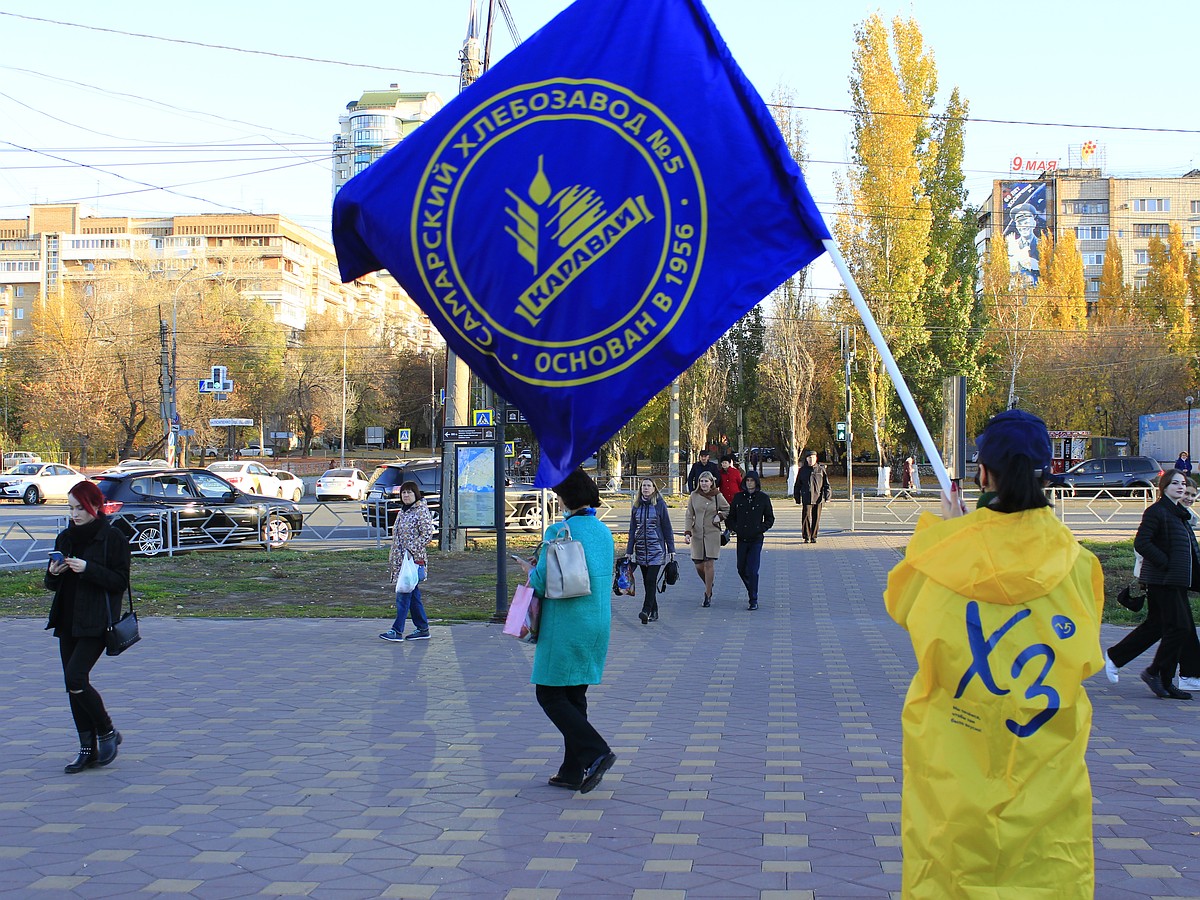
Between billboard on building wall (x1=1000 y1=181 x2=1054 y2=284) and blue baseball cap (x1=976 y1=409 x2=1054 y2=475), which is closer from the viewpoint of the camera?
blue baseball cap (x1=976 y1=409 x2=1054 y2=475)

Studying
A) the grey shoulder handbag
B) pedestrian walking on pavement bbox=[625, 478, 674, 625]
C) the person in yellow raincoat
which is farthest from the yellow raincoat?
pedestrian walking on pavement bbox=[625, 478, 674, 625]

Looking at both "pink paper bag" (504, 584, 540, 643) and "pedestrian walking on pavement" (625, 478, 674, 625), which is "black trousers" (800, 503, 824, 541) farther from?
"pink paper bag" (504, 584, 540, 643)

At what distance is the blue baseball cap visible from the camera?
3.15m

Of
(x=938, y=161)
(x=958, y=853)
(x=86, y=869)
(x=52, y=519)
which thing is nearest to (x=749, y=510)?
(x=86, y=869)

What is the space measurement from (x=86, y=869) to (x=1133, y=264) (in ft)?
359

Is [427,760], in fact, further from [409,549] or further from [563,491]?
[409,549]

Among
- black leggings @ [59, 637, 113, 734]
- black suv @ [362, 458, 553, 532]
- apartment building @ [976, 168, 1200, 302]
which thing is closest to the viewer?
black leggings @ [59, 637, 113, 734]

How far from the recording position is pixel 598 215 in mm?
4621

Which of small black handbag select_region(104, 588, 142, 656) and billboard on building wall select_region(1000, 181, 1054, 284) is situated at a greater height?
billboard on building wall select_region(1000, 181, 1054, 284)

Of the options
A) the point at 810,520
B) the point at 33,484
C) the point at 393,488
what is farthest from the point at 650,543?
the point at 33,484

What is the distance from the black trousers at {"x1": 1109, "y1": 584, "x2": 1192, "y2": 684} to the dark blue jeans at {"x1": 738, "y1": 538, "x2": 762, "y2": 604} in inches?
227

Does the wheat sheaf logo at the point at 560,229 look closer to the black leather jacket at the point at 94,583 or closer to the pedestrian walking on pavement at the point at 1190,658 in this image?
the black leather jacket at the point at 94,583

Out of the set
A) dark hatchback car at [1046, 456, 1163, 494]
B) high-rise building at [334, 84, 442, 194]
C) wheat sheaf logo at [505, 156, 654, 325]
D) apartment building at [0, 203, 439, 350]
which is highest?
high-rise building at [334, 84, 442, 194]

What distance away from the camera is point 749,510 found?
555 inches
